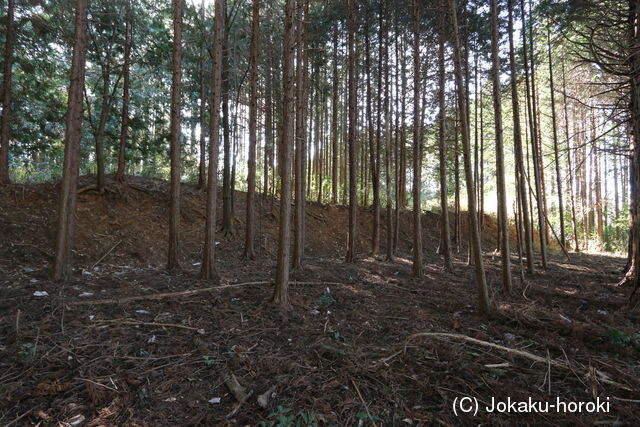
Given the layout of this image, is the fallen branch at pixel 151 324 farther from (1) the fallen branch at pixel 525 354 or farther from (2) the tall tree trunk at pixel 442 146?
(2) the tall tree trunk at pixel 442 146

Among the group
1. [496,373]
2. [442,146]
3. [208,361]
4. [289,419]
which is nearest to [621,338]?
[496,373]

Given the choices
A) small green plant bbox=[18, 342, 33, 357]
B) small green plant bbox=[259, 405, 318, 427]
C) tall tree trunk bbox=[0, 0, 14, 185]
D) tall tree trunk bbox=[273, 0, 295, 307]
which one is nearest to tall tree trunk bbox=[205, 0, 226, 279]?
tall tree trunk bbox=[273, 0, 295, 307]

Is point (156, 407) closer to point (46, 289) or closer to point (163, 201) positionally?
point (46, 289)

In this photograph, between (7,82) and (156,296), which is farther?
(7,82)

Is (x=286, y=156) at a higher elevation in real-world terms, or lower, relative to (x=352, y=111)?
lower

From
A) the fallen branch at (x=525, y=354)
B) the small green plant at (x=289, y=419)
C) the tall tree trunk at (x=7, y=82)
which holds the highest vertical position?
the tall tree trunk at (x=7, y=82)

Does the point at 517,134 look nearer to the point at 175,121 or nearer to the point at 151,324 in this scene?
the point at 175,121

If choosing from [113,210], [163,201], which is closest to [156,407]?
[113,210]

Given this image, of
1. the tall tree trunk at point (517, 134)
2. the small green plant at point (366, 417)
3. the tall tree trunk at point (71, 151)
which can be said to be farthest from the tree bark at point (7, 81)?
the tall tree trunk at point (517, 134)

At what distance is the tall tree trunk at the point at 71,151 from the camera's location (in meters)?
6.18

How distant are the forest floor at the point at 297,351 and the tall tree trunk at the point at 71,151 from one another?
0.58m

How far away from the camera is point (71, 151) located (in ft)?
20.5

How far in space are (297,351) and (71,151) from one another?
6.19 m

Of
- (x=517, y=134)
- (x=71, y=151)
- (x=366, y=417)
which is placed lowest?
(x=366, y=417)
